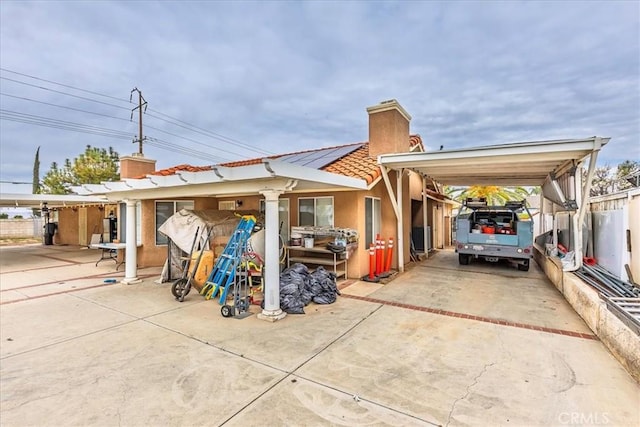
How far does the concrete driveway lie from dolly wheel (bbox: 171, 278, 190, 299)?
21cm

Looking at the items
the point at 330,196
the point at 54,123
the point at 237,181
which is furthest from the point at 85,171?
the point at 237,181

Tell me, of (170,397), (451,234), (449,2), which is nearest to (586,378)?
(170,397)

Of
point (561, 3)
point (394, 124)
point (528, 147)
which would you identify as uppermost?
point (561, 3)

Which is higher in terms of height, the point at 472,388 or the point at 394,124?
the point at 394,124

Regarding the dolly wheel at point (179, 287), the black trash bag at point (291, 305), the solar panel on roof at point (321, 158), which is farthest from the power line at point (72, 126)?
the black trash bag at point (291, 305)

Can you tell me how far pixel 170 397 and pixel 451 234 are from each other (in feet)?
61.3

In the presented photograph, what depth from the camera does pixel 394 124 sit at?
8.44m

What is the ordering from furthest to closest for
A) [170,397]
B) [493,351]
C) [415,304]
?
[415,304] < [493,351] < [170,397]

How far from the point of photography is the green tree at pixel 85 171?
25.3 metres

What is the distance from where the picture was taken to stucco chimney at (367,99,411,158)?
846 cm

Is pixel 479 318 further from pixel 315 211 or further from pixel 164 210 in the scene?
pixel 164 210

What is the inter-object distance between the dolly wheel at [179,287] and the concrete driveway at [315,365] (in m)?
0.21

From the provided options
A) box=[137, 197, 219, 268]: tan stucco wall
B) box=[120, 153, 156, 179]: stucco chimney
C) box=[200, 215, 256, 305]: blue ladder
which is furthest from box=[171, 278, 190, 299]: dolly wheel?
box=[120, 153, 156, 179]: stucco chimney

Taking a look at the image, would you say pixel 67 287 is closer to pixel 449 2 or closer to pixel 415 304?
pixel 415 304
